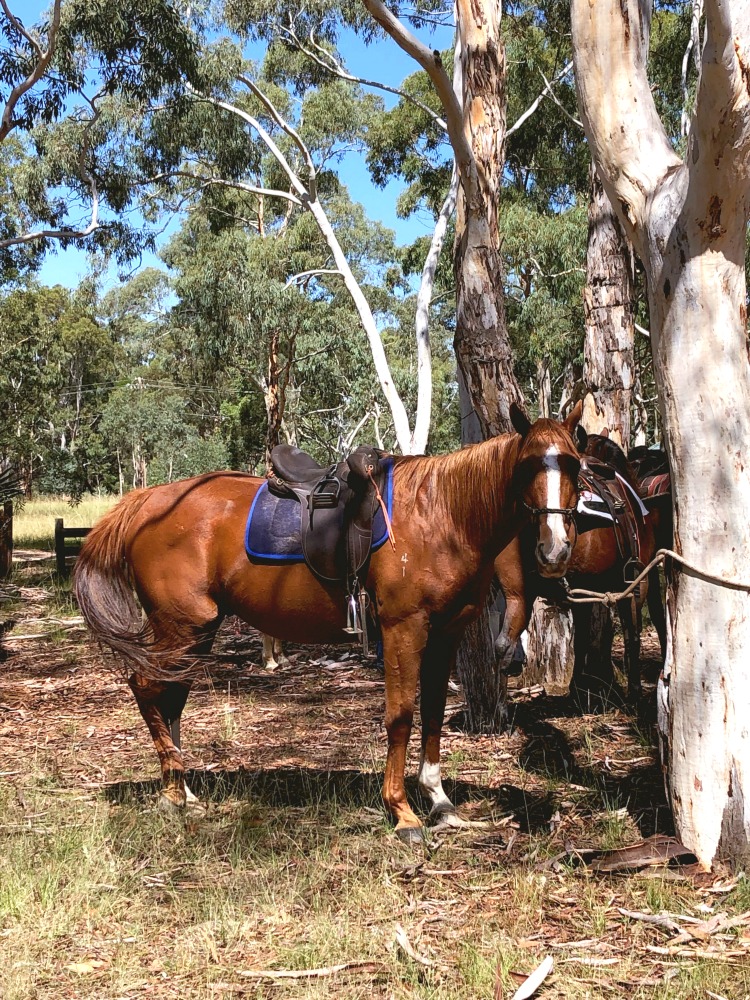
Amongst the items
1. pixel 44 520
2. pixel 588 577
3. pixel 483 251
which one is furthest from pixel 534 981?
pixel 44 520

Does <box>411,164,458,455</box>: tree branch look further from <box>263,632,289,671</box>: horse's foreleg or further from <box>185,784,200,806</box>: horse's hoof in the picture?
<box>185,784,200,806</box>: horse's hoof

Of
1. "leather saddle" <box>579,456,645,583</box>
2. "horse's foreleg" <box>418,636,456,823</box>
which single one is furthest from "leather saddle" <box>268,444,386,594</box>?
"leather saddle" <box>579,456,645,583</box>

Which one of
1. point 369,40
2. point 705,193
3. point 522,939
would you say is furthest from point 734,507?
point 369,40

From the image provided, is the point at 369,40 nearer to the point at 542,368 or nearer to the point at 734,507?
the point at 542,368

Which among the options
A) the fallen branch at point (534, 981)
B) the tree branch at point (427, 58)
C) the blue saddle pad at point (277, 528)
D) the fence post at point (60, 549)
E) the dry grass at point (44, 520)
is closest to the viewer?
the fallen branch at point (534, 981)

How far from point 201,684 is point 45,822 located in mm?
3859

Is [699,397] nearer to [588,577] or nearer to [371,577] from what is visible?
[371,577]

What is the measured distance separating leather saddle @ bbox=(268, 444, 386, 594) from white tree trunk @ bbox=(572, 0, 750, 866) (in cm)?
161

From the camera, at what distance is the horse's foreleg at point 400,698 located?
5.11 meters

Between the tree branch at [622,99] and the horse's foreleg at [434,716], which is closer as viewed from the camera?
the tree branch at [622,99]

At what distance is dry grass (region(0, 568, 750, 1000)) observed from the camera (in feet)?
12.2

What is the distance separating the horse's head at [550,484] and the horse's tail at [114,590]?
7.86ft

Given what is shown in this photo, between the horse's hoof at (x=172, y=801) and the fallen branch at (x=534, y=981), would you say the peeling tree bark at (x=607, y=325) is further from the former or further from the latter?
the fallen branch at (x=534, y=981)

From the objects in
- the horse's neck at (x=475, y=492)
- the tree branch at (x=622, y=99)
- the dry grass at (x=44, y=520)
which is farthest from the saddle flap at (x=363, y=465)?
the dry grass at (x=44, y=520)
